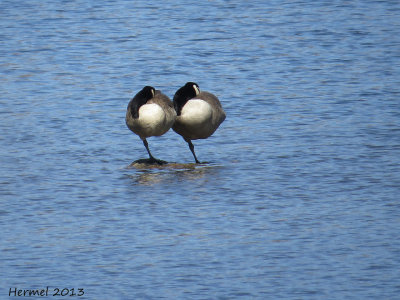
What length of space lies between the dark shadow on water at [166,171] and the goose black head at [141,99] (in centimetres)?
70

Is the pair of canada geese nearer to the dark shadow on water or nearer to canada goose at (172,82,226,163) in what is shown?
canada goose at (172,82,226,163)

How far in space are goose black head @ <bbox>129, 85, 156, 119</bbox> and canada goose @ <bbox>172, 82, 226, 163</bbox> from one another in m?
0.44

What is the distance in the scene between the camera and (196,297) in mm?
8352

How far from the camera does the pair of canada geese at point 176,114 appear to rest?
1334 cm

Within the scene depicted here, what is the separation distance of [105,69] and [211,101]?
667cm

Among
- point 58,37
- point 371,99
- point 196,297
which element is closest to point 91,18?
point 58,37

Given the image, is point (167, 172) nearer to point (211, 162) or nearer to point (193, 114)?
point (211, 162)

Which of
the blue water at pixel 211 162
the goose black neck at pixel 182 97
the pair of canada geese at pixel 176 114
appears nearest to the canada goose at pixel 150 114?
the pair of canada geese at pixel 176 114

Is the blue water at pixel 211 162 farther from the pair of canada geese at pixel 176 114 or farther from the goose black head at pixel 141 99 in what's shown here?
the goose black head at pixel 141 99

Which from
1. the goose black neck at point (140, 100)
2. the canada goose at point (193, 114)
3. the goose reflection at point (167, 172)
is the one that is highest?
the goose black neck at point (140, 100)

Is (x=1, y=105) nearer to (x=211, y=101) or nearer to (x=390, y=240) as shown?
(x=211, y=101)

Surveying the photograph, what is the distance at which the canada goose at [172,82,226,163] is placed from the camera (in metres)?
13.7

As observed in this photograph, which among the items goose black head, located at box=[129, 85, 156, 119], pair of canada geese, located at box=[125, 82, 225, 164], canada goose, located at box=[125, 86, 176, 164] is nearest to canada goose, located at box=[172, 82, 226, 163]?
pair of canada geese, located at box=[125, 82, 225, 164]

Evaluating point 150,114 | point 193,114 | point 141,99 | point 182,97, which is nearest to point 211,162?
point 193,114
